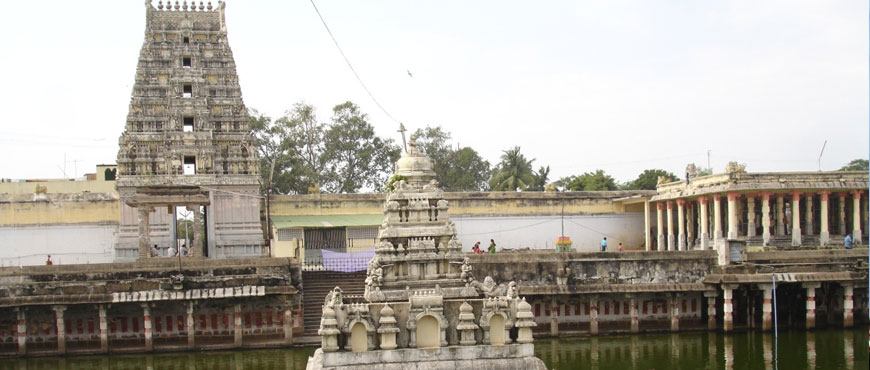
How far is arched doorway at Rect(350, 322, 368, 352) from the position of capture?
1606 cm

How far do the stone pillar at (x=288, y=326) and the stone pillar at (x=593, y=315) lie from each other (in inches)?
381

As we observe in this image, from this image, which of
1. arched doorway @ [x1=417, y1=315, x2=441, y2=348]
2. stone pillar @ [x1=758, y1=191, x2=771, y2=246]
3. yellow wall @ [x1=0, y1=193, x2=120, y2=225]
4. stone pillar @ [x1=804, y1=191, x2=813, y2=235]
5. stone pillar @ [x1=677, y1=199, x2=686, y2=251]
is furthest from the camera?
stone pillar @ [x1=677, y1=199, x2=686, y2=251]

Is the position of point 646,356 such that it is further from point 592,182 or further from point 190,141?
point 592,182

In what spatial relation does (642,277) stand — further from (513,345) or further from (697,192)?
(513,345)

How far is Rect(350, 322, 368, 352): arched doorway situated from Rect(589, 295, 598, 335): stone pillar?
15.4 m

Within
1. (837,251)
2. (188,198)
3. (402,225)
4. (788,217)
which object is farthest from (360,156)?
(402,225)

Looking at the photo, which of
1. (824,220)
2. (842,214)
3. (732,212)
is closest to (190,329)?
(732,212)

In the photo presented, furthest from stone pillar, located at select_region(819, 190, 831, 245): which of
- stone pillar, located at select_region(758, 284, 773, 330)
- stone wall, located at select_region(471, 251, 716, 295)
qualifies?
stone wall, located at select_region(471, 251, 716, 295)

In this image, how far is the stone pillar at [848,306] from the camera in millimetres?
29625

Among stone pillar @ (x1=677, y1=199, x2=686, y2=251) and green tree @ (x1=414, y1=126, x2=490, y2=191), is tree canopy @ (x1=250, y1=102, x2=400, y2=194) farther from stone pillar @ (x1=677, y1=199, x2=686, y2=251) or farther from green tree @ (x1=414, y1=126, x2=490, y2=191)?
stone pillar @ (x1=677, y1=199, x2=686, y2=251)

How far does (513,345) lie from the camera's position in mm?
16344

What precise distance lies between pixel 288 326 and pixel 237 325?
1.56 metres

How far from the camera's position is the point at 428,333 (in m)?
16.4

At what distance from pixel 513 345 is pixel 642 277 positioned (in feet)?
51.0
